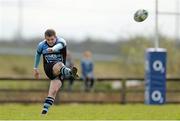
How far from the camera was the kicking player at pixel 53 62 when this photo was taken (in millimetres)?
17203

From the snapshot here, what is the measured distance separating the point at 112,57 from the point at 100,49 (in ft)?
3.94

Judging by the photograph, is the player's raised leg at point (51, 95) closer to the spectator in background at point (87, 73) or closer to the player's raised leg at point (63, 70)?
the player's raised leg at point (63, 70)

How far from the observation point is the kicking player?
56.4 feet

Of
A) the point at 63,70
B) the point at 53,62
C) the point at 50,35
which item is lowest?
the point at 63,70

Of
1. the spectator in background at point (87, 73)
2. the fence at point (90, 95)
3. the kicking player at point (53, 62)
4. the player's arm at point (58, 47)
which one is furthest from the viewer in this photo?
the spectator in background at point (87, 73)

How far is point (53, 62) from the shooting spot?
1742 cm

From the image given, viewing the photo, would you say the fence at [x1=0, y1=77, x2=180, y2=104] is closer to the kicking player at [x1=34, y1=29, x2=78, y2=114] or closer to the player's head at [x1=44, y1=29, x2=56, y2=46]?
the kicking player at [x1=34, y1=29, x2=78, y2=114]

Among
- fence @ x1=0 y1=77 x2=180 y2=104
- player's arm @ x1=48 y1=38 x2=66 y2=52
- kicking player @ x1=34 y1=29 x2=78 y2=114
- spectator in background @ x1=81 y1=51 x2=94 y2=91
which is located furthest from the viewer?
spectator in background @ x1=81 y1=51 x2=94 y2=91

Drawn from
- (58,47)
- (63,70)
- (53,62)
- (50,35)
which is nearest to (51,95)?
(63,70)

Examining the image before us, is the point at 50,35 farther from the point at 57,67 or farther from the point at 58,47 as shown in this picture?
the point at 57,67

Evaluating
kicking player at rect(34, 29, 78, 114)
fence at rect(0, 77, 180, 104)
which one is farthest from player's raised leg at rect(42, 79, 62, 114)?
fence at rect(0, 77, 180, 104)

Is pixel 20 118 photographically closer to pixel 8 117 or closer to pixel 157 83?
pixel 8 117

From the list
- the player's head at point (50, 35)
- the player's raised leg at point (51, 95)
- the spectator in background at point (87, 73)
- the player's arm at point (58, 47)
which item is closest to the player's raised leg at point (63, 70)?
the player's raised leg at point (51, 95)

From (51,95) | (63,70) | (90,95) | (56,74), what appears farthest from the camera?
(90,95)
